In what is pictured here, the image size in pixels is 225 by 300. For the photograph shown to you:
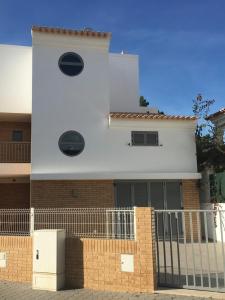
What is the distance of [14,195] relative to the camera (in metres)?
18.4

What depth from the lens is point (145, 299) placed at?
334 inches

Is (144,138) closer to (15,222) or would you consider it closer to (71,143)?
(71,143)

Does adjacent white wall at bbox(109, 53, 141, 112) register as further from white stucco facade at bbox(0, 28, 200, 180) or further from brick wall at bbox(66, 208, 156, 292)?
brick wall at bbox(66, 208, 156, 292)

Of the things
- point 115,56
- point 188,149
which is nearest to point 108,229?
point 188,149

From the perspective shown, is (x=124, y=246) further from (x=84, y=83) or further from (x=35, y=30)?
(x=35, y=30)

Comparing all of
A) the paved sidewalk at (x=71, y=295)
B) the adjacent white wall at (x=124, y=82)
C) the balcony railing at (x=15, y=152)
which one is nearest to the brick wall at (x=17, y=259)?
the paved sidewalk at (x=71, y=295)

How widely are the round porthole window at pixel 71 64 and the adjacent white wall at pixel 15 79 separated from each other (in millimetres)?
1685

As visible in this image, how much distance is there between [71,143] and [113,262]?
312 inches

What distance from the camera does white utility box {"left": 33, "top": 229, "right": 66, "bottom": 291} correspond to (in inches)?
378

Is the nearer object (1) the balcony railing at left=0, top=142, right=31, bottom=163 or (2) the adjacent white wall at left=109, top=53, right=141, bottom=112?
(1) the balcony railing at left=0, top=142, right=31, bottom=163

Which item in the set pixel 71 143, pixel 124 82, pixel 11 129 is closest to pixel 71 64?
pixel 71 143

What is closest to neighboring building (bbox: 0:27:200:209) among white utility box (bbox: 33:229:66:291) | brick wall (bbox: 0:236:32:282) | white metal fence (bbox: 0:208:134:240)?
white metal fence (bbox: 0:208:134:240)

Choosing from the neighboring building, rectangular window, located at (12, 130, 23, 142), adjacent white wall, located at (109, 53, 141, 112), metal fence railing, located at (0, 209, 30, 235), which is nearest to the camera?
metal fence railing, located at (0, 209, 30, 235)

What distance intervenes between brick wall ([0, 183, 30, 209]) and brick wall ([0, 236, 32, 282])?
7.56m
